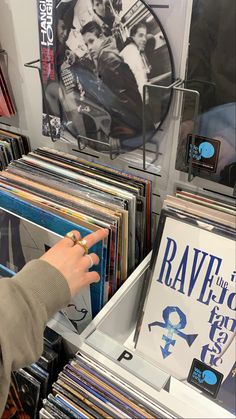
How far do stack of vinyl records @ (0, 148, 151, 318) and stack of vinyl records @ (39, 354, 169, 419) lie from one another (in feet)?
0.50

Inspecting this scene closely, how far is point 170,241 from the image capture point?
2.55 ft

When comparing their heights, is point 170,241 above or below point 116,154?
below

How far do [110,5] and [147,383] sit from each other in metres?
0.77

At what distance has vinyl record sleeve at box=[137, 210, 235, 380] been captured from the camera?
72cm

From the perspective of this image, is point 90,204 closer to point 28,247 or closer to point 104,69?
point 28,247

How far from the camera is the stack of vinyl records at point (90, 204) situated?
0.78 m

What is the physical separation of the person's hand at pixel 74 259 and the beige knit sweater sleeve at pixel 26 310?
0.7 inches

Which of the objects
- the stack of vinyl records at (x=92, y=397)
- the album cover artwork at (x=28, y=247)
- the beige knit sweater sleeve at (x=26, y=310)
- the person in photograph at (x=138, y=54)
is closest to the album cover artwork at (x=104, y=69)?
the person in photograph at (x=138, y=54)

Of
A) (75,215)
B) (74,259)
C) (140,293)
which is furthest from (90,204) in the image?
(140,293)

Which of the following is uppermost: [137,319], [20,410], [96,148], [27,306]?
[96,148]

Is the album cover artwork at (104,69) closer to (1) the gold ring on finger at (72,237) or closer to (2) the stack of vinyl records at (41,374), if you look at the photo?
(1) the gold ring on finger at (72,237)

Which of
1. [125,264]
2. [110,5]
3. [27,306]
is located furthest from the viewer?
[125,264]

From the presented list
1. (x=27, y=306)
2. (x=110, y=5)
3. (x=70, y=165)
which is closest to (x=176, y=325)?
(x=27, y=306)

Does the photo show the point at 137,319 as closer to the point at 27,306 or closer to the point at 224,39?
the point at 27,306
